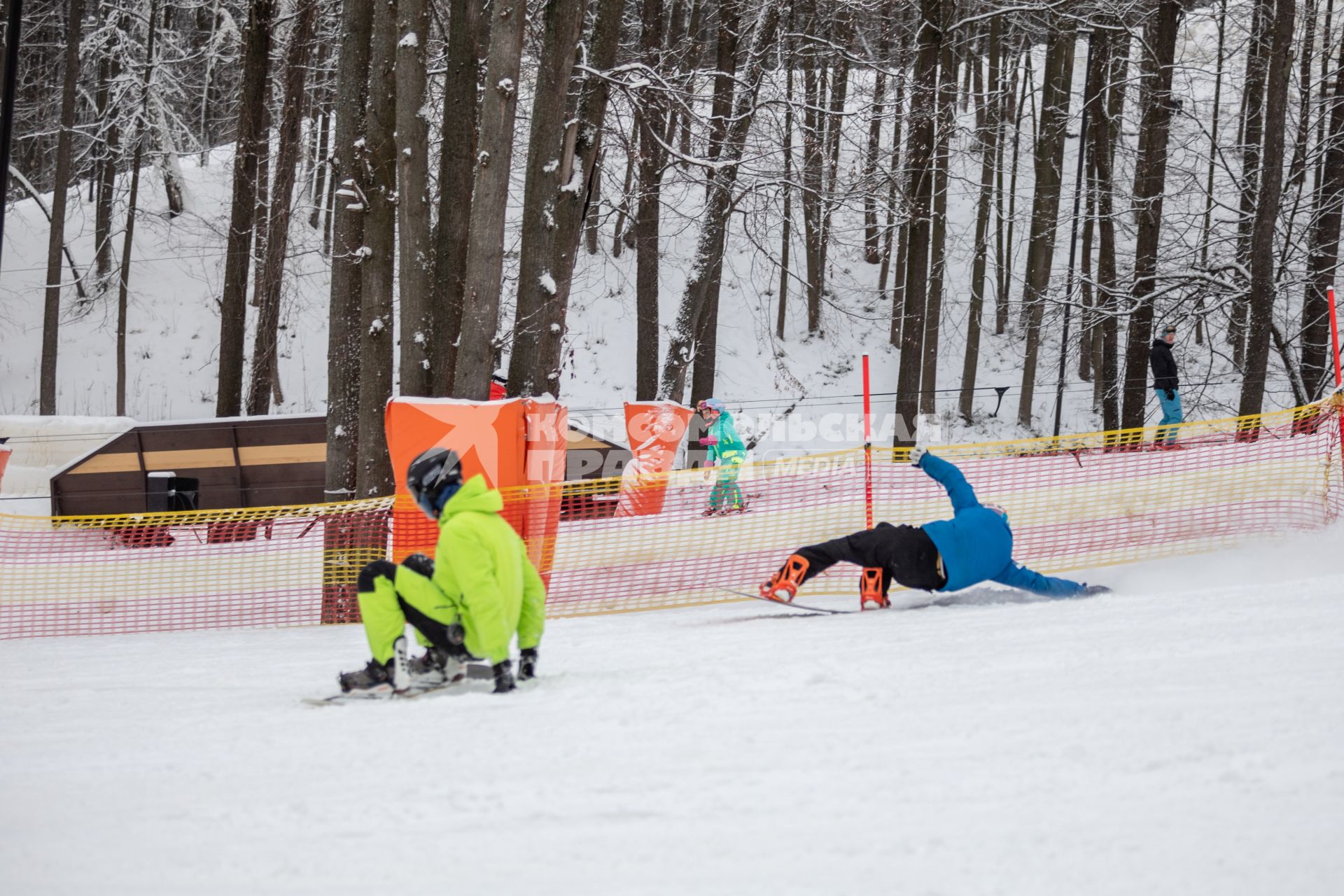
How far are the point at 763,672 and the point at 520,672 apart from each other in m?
1.22

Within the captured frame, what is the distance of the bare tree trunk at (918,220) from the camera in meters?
16.8

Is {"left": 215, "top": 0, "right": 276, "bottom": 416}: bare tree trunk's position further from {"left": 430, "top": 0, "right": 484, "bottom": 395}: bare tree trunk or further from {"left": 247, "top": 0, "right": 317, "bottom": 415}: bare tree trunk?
{"left": 430, "top": 0, "right": 484, "bottom": 395}: bare tree trunk

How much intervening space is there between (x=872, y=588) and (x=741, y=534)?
112 inches

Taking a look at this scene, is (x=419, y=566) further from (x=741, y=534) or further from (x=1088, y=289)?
(x=1088, y=289)

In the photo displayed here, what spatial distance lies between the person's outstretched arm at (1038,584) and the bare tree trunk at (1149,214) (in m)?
10.2

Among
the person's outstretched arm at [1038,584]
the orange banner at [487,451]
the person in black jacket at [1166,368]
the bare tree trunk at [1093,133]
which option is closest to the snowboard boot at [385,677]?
the orange banner at [487,451]

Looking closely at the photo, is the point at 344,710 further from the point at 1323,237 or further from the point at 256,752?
the point at 1323,237

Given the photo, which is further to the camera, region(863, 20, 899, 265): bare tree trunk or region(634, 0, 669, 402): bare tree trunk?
region(863, 20, 899, 265): bare tree trunk

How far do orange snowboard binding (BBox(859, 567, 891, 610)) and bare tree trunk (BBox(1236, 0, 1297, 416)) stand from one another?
9615 mm

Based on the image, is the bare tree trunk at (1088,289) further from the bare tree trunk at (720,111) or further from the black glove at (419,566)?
the black glove at (419,566)

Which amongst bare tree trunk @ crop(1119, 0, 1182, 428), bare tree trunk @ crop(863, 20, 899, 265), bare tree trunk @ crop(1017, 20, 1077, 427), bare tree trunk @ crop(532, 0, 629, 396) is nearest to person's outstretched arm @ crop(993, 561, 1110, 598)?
bare tree trunk @ crop(532, 0, 629, 396)

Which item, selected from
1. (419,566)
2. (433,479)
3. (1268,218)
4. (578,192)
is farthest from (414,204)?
(1268,218)

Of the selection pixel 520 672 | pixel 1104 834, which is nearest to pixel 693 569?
pixel 520 672

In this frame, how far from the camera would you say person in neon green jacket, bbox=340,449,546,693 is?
205 inches
